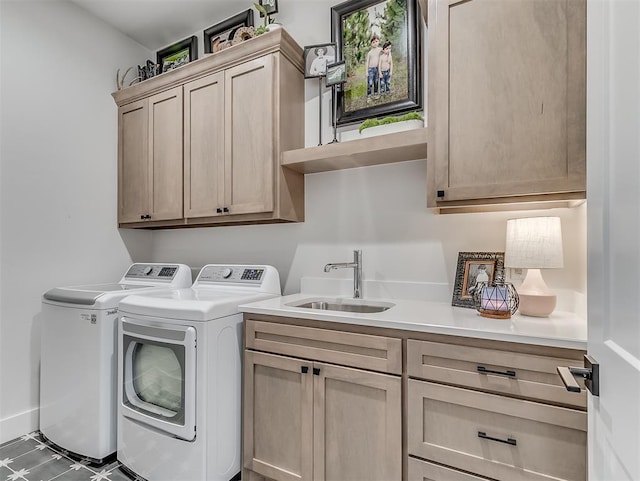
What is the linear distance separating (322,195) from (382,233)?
47 cm

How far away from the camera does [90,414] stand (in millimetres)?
1900

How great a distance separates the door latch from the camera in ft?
2.26

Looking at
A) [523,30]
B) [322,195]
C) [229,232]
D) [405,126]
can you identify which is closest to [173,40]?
[229,232]

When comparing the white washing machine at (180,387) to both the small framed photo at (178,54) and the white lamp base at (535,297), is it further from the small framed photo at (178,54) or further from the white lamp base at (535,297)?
the small framed photo at (178,54)

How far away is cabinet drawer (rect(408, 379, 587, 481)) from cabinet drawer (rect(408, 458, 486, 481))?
0.08 feet

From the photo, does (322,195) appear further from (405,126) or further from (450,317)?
(450,317)

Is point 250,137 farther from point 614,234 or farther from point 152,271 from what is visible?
point 614,234

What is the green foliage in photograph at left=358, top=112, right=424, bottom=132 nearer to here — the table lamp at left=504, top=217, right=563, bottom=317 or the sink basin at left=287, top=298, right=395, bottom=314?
the table lamp at left=504, top=217, right=563, bottom=317

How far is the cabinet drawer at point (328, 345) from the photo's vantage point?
1.38 m

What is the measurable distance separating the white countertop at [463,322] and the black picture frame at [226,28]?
6.75 feet

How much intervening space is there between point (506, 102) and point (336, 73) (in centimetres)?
98

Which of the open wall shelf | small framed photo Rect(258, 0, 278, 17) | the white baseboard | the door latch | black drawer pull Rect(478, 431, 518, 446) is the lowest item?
the white baseboard

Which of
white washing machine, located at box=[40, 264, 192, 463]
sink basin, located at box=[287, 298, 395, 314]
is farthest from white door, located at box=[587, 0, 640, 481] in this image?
white washing machine, located at box=[40, 264, 192, 463]

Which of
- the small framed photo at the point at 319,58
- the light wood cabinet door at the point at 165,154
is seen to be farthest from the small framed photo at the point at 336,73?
the light wood cabinet door at the point at 165,154
